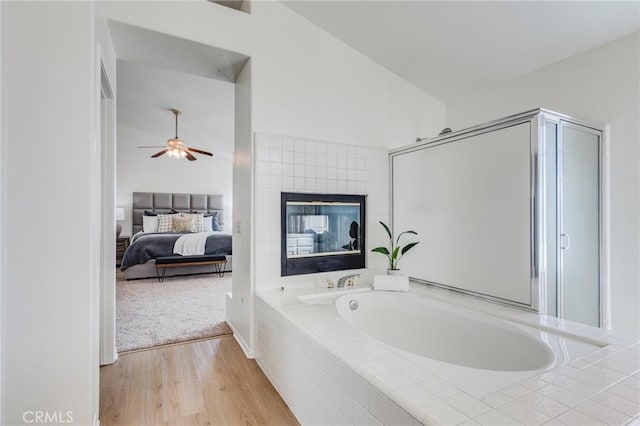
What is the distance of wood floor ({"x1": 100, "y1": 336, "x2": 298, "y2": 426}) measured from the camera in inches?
63.8

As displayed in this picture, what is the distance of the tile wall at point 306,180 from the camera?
2.34 meters

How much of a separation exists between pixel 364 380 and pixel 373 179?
6.62 feet

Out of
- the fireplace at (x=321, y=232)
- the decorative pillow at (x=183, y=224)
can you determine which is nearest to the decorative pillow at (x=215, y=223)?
the decorative pillow at (x=183, y=224)

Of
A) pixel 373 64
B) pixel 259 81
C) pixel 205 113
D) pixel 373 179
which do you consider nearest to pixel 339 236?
pixel 373 179

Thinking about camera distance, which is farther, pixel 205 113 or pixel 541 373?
pixel 205 113

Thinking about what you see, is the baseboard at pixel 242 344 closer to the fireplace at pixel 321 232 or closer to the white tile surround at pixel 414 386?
the white tile surround at pixel 414 386

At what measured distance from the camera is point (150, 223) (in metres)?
6.07

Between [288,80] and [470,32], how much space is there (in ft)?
4.50

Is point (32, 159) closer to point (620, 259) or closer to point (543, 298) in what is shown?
point (543, 298)

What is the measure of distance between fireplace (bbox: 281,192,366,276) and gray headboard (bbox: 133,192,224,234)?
4.96m

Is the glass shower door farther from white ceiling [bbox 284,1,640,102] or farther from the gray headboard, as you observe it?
the gray headboard

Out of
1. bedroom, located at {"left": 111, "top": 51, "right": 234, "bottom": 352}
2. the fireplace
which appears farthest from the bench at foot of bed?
the fireplace

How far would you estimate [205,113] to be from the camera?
15.0ft

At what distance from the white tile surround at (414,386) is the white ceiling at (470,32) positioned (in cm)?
186
